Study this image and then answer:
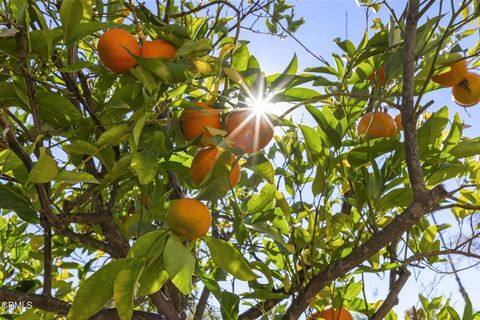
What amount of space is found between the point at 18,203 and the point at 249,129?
1.38 ft

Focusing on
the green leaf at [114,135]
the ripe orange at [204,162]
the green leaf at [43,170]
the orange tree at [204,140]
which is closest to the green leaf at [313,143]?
the orange tree at [204,140]

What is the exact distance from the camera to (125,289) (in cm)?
56

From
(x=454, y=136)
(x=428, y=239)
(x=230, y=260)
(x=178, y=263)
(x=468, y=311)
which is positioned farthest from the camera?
(x=428, y=239)

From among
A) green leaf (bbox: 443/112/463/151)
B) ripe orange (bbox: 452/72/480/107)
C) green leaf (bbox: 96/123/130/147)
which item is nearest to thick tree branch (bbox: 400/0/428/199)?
green leaf (bbox: 443/112/463/151)

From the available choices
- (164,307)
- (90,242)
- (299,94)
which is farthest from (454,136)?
(90,242)

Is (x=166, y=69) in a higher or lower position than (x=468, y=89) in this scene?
lower

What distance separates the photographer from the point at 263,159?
76cm

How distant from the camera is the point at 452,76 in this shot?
91cm

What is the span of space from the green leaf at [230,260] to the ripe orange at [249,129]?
0.14 m

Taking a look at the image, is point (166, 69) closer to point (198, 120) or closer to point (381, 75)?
point (198, 120)

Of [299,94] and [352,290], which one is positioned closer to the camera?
[299,94]

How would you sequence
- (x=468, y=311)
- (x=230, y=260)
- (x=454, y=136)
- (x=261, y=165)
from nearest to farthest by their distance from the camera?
(x=230, y=260) → (x=261, y=165) → (x=454, y=136) → (x=468, y=311)

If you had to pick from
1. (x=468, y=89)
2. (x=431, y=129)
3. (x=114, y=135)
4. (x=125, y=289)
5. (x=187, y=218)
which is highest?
(x=468, y=89)

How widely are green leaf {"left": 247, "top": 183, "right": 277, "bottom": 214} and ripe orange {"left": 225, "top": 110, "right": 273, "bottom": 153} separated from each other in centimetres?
23
